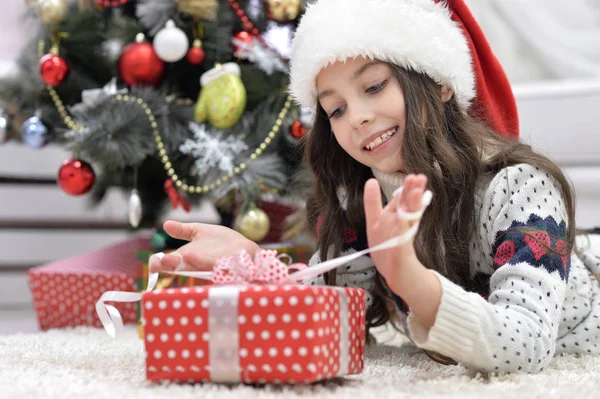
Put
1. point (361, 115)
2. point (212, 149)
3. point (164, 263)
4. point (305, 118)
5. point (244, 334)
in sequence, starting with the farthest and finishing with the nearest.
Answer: point (305, 118) < point (212, 149) < point (361, 115) < point (164, 263) < point (244, 334)

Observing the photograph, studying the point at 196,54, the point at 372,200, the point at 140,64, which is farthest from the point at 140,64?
the point at 372,200

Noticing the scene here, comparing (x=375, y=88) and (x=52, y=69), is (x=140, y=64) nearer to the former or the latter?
(x=52, y=69)

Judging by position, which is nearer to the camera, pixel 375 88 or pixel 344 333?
pixel 344 333

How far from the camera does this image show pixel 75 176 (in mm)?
1442

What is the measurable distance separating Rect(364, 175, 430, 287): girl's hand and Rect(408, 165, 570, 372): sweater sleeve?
6cm

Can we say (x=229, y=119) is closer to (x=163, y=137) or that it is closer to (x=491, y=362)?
(x=163, y=137)

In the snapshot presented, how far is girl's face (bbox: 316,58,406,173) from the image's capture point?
1.00 meters

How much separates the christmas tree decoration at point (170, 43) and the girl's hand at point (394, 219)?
80 centimetres

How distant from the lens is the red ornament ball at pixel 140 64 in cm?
143

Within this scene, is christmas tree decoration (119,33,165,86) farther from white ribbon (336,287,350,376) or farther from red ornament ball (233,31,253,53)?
white ribbon (336,287,350,376)

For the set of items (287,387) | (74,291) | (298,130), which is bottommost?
(74,291)

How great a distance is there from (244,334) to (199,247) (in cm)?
22

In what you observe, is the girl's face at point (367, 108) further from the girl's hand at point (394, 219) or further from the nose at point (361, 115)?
the girl's hand at point (394, 219)

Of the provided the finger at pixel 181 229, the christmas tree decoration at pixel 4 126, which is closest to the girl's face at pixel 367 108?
the finger at pixel 181 229
